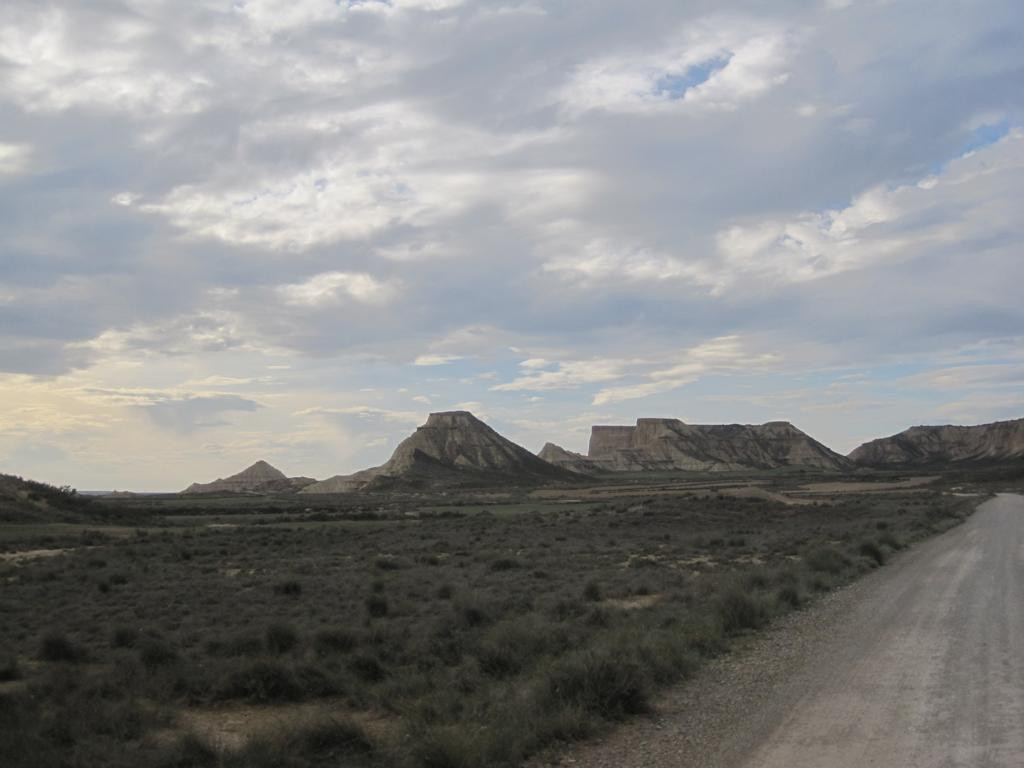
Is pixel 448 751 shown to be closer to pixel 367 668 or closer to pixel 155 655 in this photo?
pixel 367 668

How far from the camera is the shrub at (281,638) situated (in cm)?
1314

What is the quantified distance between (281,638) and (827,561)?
1459 cm

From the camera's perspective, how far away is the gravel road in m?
7.14

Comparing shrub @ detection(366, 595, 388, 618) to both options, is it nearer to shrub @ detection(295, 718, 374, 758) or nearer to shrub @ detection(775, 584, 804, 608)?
shrub @ detection(775, 584, 804, 608)

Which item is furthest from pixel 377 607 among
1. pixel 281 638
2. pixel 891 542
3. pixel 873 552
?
pixel 891 542

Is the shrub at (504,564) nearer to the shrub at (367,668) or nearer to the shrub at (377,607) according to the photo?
the shrub at (377,607)

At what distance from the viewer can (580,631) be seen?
13.4 metres

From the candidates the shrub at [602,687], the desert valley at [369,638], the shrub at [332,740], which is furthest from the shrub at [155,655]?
the shrub at [602,687]

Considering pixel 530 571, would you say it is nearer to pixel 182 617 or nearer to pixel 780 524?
pixel 182 617

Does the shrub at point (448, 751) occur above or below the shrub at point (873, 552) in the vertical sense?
above

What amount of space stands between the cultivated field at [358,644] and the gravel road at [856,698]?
2.08 ft

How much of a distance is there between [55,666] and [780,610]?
39.6ft

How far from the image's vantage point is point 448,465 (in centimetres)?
18138

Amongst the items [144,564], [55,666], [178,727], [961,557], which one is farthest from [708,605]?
[144,564]
